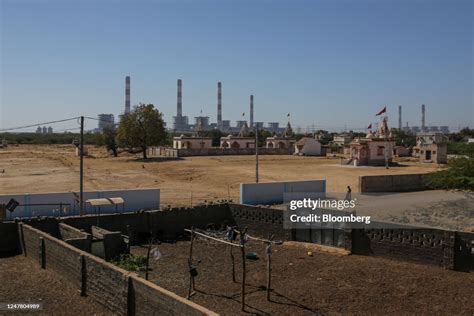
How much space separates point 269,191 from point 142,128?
4228 cm

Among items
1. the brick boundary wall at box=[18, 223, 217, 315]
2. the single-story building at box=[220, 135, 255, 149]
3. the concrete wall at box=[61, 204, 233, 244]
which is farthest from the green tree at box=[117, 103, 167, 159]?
the brick boundary wall at box=[18, 223, 217, 315]

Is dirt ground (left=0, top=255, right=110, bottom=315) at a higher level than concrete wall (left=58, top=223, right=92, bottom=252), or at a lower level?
lower

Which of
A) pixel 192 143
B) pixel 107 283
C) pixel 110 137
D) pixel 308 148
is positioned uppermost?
pixel 110 137

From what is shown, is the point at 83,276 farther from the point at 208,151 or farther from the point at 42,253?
the point at 208,151

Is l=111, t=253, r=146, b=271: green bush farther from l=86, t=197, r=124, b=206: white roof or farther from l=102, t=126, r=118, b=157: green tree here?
l=102, t=126, r=118, b=157: green tree

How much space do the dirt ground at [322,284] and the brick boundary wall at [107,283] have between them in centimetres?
218

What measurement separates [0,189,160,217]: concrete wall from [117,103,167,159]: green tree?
141 ft

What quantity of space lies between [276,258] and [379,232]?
349 cm

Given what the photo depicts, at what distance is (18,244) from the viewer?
1717 cm

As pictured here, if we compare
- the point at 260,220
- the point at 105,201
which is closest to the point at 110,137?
the point at 105,201

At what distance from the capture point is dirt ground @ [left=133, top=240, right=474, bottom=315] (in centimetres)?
1233

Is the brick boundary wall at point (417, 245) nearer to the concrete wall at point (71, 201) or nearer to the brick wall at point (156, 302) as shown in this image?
the brick wall at point (156, 302)

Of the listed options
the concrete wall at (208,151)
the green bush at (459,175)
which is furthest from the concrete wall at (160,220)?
the concrete wall at (208,151)

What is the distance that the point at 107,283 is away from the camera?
38.2ft
